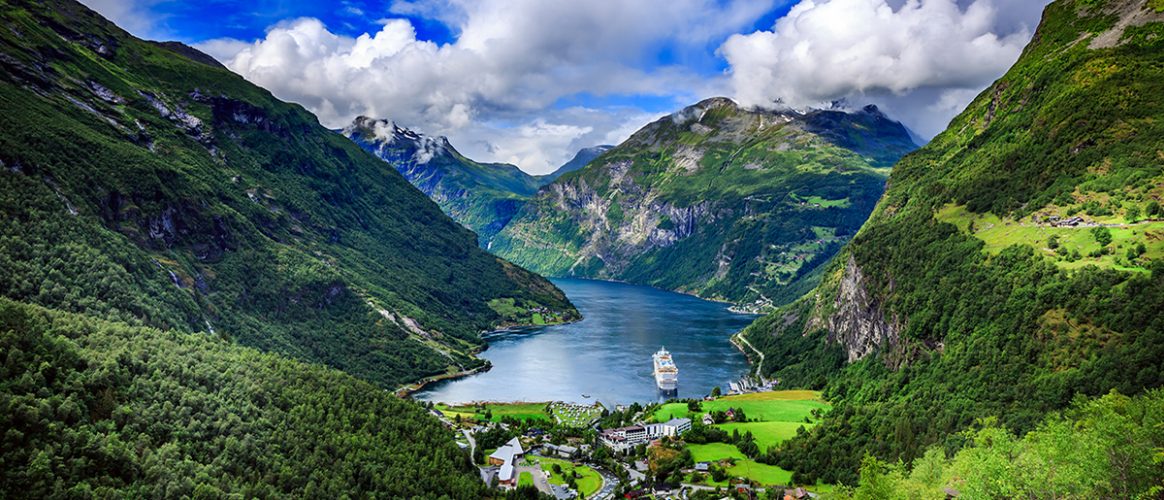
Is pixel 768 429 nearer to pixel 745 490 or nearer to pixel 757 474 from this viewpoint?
pixel 757 474

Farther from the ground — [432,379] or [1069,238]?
[1069,238]

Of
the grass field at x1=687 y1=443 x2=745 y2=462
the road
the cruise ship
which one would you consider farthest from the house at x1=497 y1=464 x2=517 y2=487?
Result: the cruise ship

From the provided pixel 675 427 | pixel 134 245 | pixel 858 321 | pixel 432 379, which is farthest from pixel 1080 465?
pixel 134 245

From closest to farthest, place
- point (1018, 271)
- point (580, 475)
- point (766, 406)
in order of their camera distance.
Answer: point (580, 475), point (1018, 271), point (766, 406)

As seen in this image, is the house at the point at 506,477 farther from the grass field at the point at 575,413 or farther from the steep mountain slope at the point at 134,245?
the steep mountain slope at the point at 134,245

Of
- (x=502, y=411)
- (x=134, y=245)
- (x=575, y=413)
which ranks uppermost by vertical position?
(x=134, y=245)

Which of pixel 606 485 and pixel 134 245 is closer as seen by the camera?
pixel 606 485

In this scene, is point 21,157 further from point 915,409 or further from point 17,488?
point 915,409
